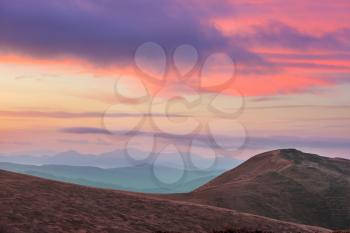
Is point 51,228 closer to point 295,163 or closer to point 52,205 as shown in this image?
point 52,205

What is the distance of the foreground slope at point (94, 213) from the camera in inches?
1447

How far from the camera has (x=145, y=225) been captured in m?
42.0

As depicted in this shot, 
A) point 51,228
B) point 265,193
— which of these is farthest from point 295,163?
point 51,228

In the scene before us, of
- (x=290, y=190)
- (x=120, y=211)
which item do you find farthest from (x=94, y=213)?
(x=290, y=190)

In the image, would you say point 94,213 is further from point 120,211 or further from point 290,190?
point 290,190

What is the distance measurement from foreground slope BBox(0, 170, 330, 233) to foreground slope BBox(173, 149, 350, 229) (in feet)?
109

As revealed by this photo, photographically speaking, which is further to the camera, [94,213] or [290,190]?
[290,190]

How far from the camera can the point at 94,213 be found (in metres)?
42.4

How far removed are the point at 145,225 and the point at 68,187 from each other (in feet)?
39.6

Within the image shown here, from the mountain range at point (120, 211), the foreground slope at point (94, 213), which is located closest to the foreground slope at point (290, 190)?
the mountain range at point (120, 211)

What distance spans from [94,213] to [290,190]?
74136 millimetres

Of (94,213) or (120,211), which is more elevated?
(120,211)

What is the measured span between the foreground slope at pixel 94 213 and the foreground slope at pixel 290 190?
33254 mm

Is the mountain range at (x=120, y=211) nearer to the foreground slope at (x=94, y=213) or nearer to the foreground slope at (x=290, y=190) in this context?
the foreground slope at (x=94, y=213)
